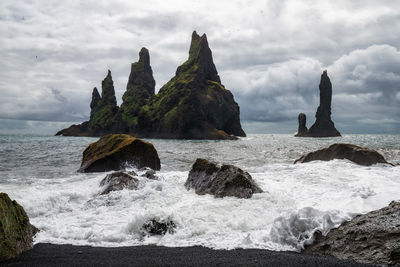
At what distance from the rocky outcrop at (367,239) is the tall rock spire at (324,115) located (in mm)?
129584

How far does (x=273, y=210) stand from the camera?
7.19m

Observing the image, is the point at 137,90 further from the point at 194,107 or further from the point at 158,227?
the point at 158,227

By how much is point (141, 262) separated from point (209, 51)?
113 meters

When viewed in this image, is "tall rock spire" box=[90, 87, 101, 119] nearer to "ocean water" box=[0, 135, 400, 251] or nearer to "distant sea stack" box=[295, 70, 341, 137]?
"distant sea stack" box=[295, 70, 341, 137]

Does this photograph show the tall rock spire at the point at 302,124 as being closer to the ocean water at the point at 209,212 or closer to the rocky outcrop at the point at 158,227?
the ocean water at the point at 209,212

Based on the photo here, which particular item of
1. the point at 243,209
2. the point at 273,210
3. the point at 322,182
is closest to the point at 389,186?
the point at 322,182

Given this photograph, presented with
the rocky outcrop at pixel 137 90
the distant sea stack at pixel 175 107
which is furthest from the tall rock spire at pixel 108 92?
the rocky outcrop at pixel 137 90

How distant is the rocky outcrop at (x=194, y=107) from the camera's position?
9250 cm

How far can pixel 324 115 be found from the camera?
12875cm

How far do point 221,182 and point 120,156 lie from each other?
8784 millimetres

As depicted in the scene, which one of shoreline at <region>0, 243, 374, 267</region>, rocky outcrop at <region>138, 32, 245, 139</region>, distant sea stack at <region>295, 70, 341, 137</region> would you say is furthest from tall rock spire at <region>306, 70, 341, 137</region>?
shoreline at <region>0, 243, 374, 267</region>

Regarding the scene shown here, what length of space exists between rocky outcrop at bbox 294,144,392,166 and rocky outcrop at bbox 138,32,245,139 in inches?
2741

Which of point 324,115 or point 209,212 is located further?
point 324,115

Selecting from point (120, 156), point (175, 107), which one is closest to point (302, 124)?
point (175, 107)
